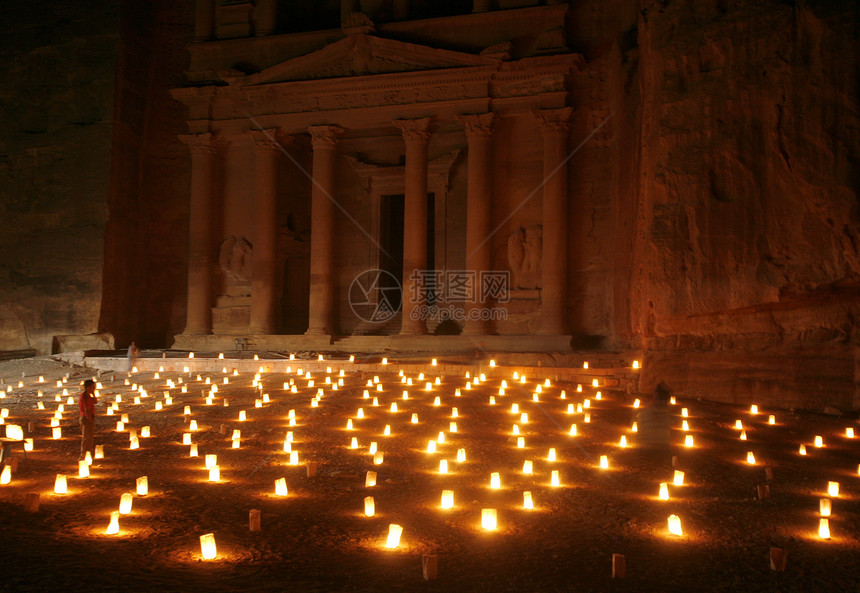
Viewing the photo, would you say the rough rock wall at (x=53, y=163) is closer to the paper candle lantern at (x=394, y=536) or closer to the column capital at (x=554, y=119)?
the column capital at (x=554, y=119)

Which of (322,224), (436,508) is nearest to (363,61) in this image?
(322,224)

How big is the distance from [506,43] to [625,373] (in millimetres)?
9871

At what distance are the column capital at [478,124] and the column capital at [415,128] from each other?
1.07 metres

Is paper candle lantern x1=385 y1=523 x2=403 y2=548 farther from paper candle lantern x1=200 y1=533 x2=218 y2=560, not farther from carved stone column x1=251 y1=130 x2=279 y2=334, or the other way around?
carved stone column x1=251 y1=130 x2=279 y2=334

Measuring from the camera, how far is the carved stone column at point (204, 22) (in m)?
20.8

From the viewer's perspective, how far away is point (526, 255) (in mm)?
18094

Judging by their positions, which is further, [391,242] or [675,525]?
[391,242]

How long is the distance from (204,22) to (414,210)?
9.73 meters

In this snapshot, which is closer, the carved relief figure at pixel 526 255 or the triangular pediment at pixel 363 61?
the carved relief figure at pixel 526 255

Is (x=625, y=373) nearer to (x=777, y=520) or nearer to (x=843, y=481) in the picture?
(x=843, y=481)

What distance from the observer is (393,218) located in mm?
22578

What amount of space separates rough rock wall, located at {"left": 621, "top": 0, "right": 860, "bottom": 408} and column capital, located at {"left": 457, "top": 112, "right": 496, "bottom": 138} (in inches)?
338

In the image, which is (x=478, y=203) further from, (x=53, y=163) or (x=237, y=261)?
(x=53, y=163)

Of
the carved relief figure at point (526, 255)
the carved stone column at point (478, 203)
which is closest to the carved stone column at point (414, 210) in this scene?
the carved stone column at point (478, 203)
